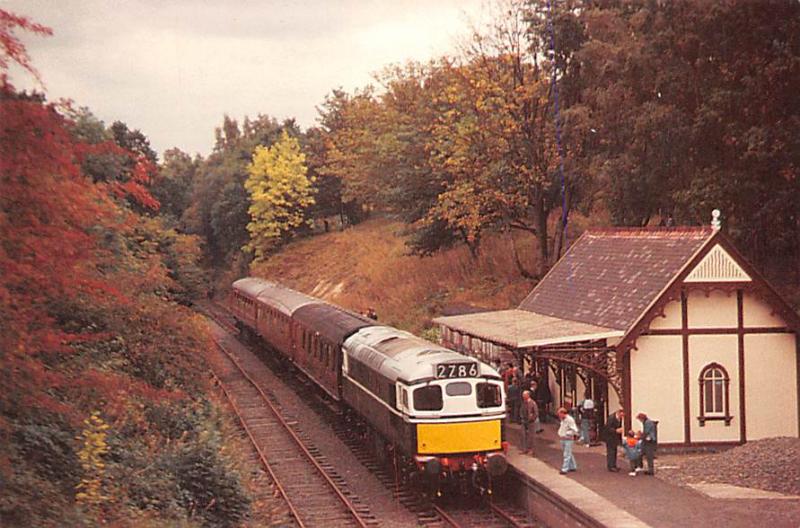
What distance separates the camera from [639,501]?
1700 centimetres

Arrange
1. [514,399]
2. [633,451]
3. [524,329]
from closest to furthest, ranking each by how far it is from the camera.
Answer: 1. [633,451]
2. [524,329]
3. [514,399]

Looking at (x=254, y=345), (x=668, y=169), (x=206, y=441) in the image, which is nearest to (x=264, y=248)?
(x=254, y=345)

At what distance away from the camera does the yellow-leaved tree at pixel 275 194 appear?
64562mm

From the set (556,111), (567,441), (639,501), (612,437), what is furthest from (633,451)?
(556,111)

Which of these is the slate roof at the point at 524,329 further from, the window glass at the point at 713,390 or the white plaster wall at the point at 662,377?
the window glass at the point at 713,390

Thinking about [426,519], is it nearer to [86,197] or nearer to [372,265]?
[86,197]

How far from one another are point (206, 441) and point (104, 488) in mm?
3247

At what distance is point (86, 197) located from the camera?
11.7 metres

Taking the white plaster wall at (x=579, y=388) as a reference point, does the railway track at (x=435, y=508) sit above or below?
below

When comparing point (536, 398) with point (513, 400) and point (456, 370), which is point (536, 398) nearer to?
point (513, 400)

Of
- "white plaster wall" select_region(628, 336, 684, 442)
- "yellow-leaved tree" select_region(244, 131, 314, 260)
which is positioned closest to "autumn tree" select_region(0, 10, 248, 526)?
"white plaster wall" select_region(628, 336, 684, 442)

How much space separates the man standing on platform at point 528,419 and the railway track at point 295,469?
12.9ft

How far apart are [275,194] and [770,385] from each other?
46.8 meters

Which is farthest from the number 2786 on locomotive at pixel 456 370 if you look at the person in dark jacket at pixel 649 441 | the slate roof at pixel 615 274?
the slate roof at pixel 615 274
